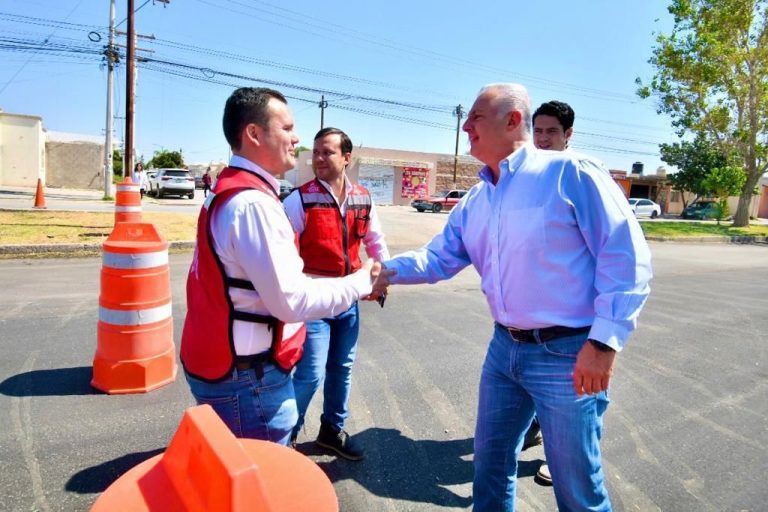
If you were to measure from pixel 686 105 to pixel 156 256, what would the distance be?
2722cm

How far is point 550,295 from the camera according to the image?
2.04 meters

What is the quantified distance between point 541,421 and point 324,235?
167 centimetres

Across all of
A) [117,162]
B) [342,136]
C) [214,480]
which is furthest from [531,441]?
[117,162]

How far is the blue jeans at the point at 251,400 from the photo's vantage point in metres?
1.91

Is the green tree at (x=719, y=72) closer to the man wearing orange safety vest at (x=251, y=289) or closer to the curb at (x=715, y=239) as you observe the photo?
the curb at (x=715, y=239)

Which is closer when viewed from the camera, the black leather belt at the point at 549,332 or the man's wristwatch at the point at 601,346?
the man's wristwatch at the point at 601,346

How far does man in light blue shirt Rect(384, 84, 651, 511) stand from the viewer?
6.17 ft

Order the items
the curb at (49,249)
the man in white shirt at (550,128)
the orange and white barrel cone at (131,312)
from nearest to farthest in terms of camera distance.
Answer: the man in white shirt at (550,128), the orange and white barrel cone at (131,312), the curb at (49,249)

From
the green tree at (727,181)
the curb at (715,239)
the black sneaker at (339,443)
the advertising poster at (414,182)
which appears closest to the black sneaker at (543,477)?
the black sneaker at (339,443)

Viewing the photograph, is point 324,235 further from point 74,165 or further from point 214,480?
point 74,165

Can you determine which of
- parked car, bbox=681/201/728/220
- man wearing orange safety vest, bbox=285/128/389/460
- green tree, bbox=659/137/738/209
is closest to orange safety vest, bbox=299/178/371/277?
man wearing orange safety vest, bbox=285/128/389/460

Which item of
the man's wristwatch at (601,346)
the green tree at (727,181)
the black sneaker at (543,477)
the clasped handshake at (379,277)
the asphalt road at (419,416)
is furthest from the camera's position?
the green tree at (727,181)

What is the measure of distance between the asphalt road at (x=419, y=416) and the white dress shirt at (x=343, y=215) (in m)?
1.24

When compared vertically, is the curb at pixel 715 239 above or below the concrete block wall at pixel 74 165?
below
